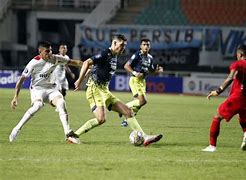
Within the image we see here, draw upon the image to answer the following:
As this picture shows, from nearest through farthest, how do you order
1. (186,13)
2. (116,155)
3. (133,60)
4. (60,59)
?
1. (116,155)
2. (60,59)
3. (133,60)
4. (186,13)

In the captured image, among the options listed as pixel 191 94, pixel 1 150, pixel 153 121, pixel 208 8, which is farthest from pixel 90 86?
pixel 208 8

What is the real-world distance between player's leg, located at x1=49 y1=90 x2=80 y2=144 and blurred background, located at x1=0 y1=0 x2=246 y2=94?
81.1 feet

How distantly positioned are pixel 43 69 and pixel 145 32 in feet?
97.1

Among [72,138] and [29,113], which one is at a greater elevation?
[29,113]

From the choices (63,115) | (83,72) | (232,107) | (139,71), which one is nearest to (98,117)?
(63,115)

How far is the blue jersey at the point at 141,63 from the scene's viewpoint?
1858cm

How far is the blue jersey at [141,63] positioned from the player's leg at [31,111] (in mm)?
5218

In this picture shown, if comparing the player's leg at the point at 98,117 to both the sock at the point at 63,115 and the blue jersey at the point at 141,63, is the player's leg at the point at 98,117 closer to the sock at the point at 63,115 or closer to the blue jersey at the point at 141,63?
the sock at the point at 63,115

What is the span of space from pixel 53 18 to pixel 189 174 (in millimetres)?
37064

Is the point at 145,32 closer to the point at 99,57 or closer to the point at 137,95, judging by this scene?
the point at 137,95

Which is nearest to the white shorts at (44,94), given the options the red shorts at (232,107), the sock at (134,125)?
the sock at (134,125)

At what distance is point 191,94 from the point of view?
1532 inches

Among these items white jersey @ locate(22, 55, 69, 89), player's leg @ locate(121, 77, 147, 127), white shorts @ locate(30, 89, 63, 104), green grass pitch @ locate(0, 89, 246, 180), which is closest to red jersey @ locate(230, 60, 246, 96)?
green grass pitch @ locate(0, 89, 246, 180)

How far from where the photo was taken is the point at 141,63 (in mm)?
18688
